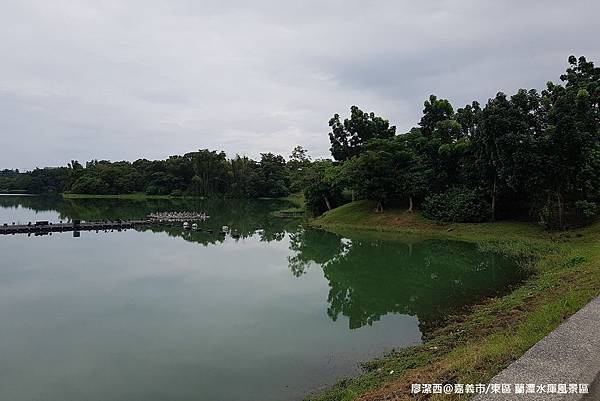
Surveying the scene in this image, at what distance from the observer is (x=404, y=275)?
60.2 feet

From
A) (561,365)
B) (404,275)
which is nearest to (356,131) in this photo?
(404,275)

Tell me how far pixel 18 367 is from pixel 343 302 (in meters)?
8.96

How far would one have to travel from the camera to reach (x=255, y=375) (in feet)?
28.4

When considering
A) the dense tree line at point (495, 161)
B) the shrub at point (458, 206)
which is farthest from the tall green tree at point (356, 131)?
the shrub at point (458, 206)

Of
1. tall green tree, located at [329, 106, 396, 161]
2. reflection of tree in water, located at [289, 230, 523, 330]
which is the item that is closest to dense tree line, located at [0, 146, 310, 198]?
tall green tree, located at [329, 106, 396, 161]

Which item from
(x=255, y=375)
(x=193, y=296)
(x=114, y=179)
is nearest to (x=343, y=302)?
(x=193, y=296)

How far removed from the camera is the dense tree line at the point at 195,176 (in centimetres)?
8262

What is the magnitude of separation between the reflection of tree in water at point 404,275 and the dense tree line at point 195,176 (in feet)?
178

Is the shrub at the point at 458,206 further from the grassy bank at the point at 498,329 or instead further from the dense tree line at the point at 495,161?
the grassy bank at the point at 498,329

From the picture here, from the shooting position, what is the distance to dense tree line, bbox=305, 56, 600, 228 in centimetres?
2394

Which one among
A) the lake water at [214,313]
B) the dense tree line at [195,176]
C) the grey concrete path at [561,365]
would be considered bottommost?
the lake water at [214,313]

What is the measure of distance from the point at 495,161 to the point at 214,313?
66.0 ft

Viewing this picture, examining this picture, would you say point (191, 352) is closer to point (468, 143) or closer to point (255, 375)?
point (255, 375)

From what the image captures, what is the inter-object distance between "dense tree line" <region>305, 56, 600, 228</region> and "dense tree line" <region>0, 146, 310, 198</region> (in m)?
39.3
